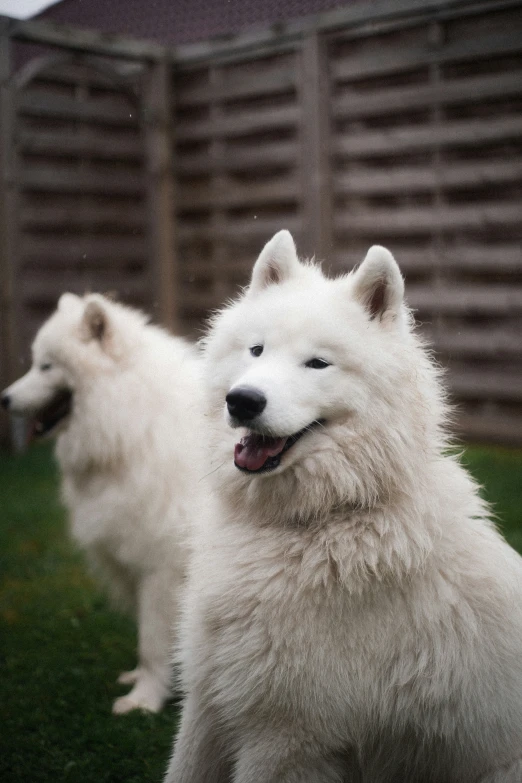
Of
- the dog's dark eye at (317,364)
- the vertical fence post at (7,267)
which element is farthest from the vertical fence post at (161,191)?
the dog's dark eye at (317,364)

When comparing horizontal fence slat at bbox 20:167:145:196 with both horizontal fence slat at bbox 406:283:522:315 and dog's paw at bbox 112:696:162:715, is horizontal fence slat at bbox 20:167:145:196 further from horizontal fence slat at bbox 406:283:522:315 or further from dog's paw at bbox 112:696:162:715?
dog's paw at bbox 112:696:162:715

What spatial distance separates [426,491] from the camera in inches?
75.7

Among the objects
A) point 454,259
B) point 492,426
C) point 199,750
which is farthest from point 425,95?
point 199,750

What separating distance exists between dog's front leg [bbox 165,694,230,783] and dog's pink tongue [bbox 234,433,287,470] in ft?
2.08

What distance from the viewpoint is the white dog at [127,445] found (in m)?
3.05

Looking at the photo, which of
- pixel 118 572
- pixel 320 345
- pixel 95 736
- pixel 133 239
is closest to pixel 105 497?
pixel 118 572

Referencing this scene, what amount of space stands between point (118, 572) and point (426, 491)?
68.2 inches

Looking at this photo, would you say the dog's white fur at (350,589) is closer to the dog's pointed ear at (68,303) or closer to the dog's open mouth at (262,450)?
the dog's open mouth at (262,450)

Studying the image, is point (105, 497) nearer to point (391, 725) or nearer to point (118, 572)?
point (118, 572)

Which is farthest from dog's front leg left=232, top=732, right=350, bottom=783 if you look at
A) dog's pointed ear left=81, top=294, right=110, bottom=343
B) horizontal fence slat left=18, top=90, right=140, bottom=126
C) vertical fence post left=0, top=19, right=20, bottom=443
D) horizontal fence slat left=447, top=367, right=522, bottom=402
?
horizontal fence slat left=18, top=90, right=140, bottom=126

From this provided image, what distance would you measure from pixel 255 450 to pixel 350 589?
406mm

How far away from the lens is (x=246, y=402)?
1.78 meters

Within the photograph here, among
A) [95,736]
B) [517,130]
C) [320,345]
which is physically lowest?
[95,736]

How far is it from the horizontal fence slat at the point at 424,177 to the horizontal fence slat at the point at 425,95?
1.39ft
